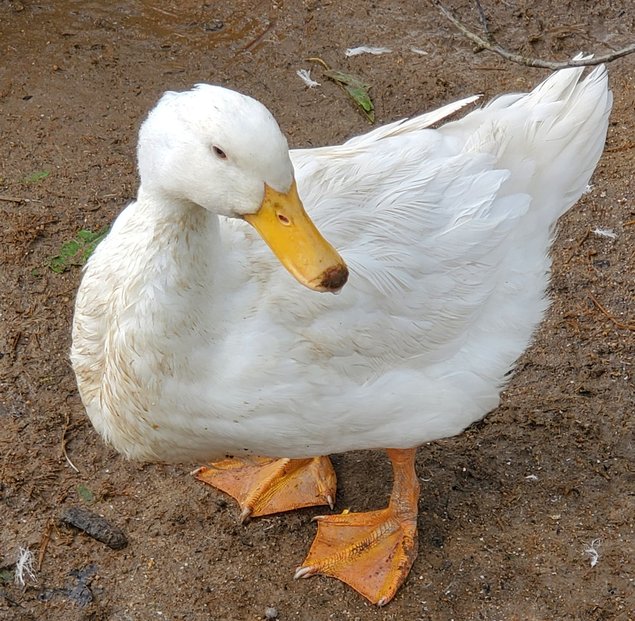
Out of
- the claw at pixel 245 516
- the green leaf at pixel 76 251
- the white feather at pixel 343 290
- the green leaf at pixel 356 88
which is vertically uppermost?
the white feather at pixel 343 290

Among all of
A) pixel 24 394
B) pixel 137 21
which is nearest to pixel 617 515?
pixel 24 394

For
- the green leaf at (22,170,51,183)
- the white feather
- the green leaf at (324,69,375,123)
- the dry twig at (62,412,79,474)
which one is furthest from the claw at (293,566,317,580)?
the green leaf at (324,69,375,123)

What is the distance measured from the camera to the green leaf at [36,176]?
538cm

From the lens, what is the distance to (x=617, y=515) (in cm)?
401

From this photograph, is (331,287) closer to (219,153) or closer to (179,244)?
(219,153)

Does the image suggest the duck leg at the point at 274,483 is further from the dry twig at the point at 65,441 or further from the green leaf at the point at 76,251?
the green leaf at the point at 76,251

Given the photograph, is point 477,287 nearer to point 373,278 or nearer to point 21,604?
point 373,278

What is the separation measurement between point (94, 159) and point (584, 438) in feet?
10.6

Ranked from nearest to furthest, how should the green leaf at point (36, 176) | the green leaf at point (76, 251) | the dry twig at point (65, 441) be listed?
the dry twig at point (65, 441)
the green leaf at point (76, 251)
the green leaf at point (36, 176)

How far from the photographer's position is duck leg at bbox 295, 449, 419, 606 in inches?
151

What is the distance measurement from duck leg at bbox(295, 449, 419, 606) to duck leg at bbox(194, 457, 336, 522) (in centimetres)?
15

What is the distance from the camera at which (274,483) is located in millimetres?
4211

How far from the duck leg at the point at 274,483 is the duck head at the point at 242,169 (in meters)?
1.74

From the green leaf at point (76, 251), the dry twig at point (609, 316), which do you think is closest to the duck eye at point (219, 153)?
the green leaf at point (76, 251)
